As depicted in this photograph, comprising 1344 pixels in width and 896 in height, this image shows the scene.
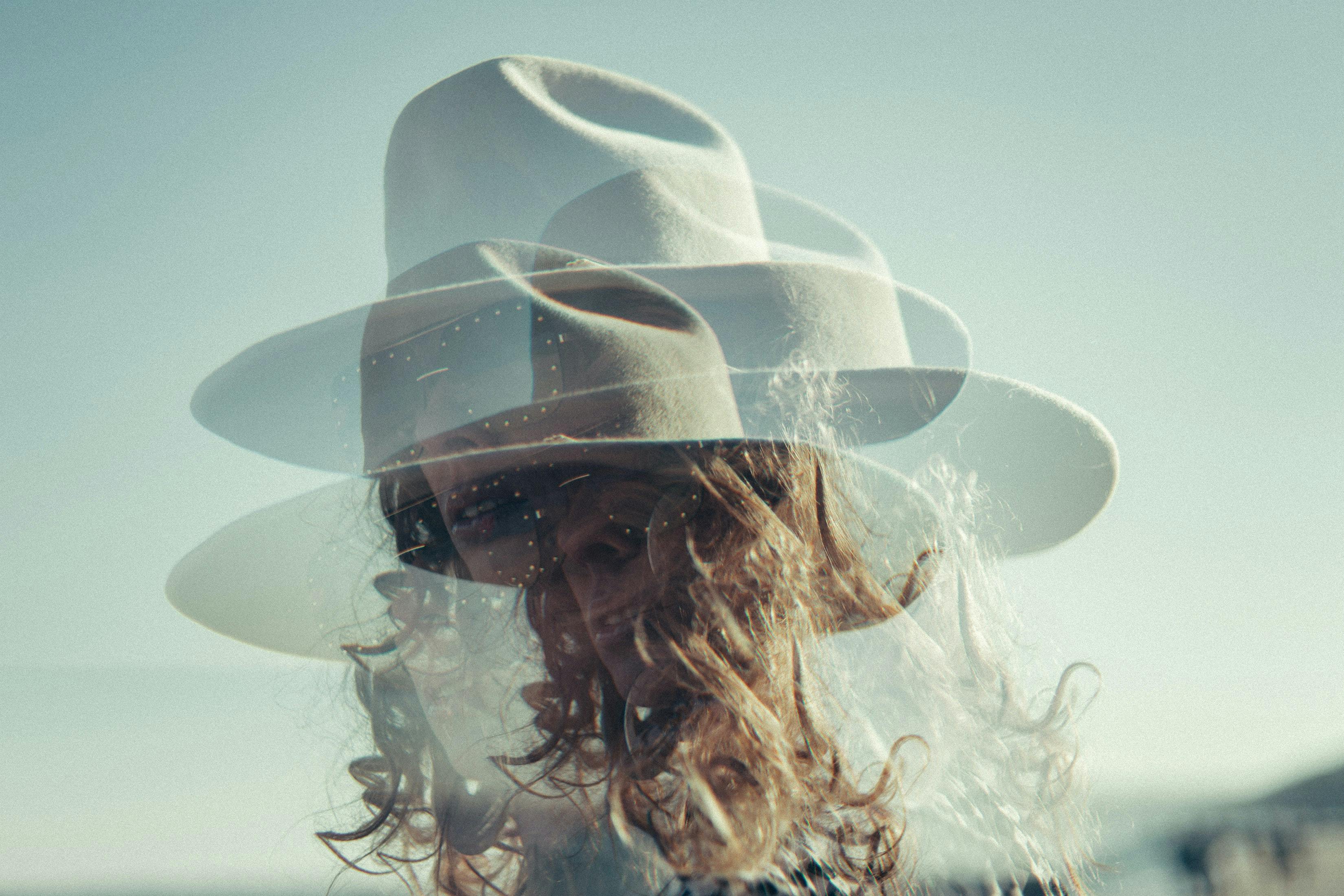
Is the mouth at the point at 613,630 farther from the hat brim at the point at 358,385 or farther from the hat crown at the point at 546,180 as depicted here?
the hat crown at the point at 546,180

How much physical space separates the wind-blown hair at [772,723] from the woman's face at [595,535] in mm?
30

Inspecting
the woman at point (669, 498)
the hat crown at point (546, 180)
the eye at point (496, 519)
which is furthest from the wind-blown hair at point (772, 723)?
the hat crown at point (546, 180)

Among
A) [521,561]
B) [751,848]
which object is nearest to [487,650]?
[521,561]

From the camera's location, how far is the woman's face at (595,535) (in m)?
0.98

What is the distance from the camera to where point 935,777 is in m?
1.13

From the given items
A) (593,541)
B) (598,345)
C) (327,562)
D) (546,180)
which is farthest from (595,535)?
(327,562)

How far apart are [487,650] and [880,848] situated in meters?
0.81

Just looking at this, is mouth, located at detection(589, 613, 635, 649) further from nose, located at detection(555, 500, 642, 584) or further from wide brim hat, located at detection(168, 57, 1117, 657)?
wide brim hat, located at detection(168, 57, 1117, 657)

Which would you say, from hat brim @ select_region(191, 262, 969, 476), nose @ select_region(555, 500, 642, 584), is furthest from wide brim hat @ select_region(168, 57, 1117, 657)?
nose @ select_region(555, 500, 642, 584)

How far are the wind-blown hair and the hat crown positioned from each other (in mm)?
328

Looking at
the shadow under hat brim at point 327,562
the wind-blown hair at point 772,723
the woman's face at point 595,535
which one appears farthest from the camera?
the shadow under hat brim at point 327,562

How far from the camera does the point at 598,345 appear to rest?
86 centimetres

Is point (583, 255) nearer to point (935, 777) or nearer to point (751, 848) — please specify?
point (751, 848)

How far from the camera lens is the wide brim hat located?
891 mm
